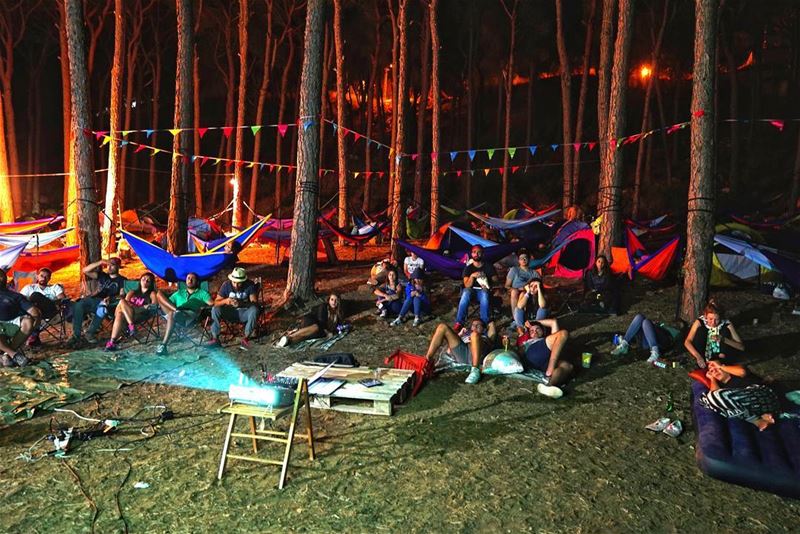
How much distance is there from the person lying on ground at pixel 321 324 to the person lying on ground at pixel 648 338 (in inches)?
103

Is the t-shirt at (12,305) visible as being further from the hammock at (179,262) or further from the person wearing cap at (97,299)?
the hammock at (179,262)

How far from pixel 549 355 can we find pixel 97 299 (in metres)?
4.22

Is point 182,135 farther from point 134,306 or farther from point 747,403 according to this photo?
point 747,403

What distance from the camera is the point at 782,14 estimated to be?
58.2 feet

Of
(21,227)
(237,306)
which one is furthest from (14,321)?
(21,227)

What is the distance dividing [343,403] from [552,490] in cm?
159

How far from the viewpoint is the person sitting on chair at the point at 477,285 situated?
6305mm

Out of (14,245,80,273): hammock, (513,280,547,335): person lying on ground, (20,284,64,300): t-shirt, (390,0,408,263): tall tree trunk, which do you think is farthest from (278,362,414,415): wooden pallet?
(14,245,80,273): hammock

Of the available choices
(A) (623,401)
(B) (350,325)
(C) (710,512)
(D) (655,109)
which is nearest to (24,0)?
(B) (350,325)

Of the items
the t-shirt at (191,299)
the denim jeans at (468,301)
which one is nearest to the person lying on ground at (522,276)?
the denim jeans at (468,301)

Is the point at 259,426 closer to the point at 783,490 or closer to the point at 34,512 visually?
the point at 34,512

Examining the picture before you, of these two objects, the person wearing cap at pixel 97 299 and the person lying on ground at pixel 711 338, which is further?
the person wearing cap at pixel 97 299

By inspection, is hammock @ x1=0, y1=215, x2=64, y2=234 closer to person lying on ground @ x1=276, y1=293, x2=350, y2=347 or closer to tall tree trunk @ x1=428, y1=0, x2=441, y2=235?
person lying on ground @ x1=276, y1=293, x2=350, y2=347

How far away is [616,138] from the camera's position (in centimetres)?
746
